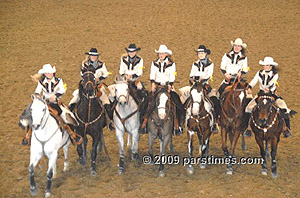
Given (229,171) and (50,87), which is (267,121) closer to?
(229,171)

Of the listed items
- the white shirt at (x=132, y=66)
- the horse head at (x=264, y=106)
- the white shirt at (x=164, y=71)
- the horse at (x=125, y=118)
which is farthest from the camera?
the white shirt at (x=132, y=66)

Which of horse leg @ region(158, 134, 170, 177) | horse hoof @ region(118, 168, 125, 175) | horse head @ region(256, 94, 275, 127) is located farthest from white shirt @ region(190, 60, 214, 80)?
horse hoof @ region(118, 168, 125, 175)

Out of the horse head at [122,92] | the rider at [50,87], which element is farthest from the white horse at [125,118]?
the rider at [50,87]

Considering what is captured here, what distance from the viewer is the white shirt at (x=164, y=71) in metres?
9.27

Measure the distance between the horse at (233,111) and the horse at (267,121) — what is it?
266mm

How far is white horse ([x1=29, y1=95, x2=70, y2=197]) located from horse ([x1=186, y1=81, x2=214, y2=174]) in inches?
103

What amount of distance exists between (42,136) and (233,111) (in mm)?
3899

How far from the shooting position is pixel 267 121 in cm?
848

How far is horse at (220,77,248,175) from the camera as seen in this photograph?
28.6 feet

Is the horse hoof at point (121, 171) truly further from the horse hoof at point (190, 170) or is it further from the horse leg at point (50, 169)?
the horse leg at point (50, 169)

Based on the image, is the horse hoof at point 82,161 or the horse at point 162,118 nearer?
the horse at point 162,118

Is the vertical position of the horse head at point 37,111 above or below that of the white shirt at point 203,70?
below

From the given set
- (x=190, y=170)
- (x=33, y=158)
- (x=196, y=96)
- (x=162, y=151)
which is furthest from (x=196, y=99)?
(x=33, y=158)

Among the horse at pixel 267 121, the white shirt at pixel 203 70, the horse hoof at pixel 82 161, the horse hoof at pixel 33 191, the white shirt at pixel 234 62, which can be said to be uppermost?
the white shirt at pixel 234 62
